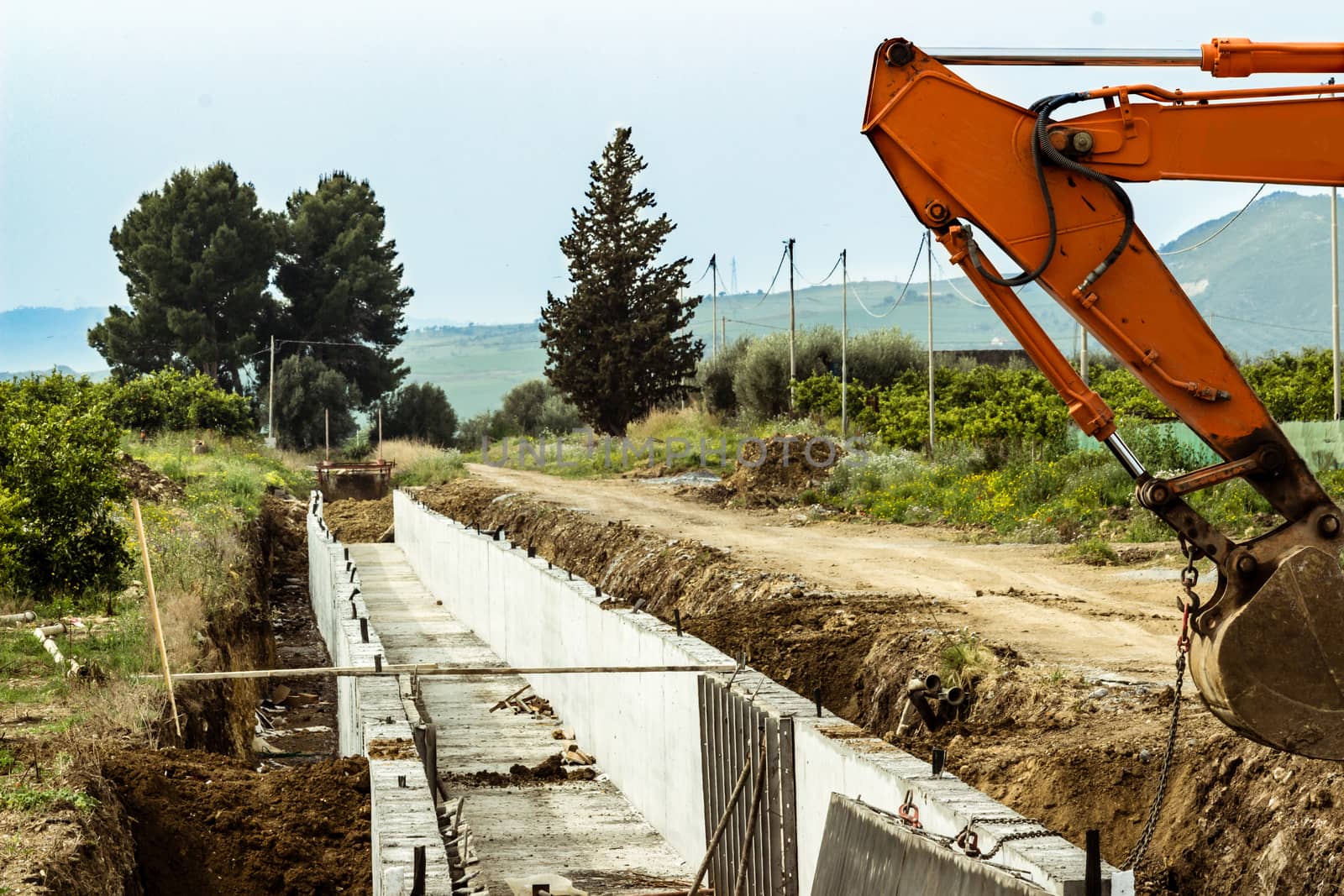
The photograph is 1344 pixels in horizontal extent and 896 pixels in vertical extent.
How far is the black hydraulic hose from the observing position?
19.5 ft

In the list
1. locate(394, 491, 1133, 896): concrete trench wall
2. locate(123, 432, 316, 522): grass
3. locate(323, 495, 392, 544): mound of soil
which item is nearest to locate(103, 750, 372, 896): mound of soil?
locate(394, 491, 1133, 896): concrete trench wall

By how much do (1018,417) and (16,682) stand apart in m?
19.7

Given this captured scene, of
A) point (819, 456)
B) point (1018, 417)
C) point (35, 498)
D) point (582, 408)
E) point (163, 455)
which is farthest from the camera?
point (582, 408)

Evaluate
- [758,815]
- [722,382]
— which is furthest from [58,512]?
[722,382]

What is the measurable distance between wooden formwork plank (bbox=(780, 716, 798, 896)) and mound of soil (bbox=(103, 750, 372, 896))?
2.26 metres

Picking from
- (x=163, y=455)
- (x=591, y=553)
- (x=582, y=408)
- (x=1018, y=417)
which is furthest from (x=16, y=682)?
(x=582, y=408)

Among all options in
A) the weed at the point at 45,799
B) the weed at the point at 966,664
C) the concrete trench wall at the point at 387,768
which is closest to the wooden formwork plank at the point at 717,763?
the weed at the point at 966,664

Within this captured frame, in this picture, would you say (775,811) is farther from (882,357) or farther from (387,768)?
(882,357)

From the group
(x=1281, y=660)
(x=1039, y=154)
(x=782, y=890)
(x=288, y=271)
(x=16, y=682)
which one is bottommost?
(x=782, y=890)

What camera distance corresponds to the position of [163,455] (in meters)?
40.6

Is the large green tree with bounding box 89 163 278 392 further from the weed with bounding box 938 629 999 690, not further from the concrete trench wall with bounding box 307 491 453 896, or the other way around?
the weed with bounding box 938 629 999 690

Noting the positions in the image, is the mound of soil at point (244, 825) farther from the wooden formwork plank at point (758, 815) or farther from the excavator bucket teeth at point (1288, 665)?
the excavator bucket teeth at point (1288, 665)

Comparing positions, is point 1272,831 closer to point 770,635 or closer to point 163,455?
point 770,635

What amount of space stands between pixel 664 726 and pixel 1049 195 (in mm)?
5824
